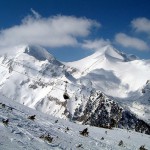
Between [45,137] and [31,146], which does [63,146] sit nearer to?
[45,137]

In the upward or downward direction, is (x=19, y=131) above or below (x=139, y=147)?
below

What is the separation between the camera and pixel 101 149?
1723cm

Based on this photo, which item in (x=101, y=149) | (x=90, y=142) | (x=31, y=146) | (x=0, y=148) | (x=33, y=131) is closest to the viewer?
(x=0, y=148)

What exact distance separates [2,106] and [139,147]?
25.7 ft

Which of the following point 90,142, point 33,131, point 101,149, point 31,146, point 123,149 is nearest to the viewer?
point 31,146

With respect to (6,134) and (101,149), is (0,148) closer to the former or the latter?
(6,134)

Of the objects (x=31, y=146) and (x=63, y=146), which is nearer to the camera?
(x=31, y=146)

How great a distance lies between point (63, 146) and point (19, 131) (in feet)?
Answer: 5.68

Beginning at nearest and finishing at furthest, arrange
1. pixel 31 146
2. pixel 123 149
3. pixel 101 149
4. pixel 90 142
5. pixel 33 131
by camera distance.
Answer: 1. pixel 31 146
2. pixel 33 131
3. pixel 101 149
4. pixel 90 142
5. pixel 123 149

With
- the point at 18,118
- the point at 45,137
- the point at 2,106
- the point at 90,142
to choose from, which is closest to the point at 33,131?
the point at 45,137

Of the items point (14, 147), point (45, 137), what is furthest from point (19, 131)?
point (14, 147)

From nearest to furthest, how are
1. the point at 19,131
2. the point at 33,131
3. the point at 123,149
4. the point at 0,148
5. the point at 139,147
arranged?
1. the point at 0,148
2. the point at 19,131
3. the point at 33,131
4. the point at 123,149
5. the point at 139,147

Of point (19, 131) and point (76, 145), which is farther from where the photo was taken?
point (76, 145)

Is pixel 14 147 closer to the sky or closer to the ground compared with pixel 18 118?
closer to the ground
